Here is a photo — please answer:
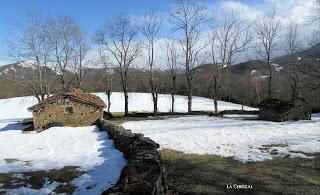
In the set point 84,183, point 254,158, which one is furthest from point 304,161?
point 84,183

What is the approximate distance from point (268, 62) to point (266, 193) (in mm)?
43468

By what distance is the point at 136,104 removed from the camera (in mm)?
74562

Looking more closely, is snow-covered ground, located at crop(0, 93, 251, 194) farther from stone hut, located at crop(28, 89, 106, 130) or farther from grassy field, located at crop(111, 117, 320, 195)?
stone hut, located at crop(28, 89, 106, 130)

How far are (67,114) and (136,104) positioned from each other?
38.7 meters

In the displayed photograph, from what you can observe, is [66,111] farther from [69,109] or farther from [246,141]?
[246,141]

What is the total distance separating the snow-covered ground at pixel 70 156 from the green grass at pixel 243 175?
2.53 meters

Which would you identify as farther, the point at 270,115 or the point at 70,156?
the point at 270,115

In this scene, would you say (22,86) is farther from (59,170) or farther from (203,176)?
(203,176)

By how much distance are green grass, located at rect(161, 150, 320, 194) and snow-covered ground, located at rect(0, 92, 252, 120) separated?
5153 centimetres

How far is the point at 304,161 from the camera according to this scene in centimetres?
1625

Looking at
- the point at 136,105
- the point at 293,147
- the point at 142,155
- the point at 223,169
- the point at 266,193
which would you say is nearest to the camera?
the point at 266,193

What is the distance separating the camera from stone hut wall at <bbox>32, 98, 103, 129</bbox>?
35781mm

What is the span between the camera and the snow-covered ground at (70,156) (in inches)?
551

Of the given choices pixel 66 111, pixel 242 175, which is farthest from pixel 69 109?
pixel 242 175
